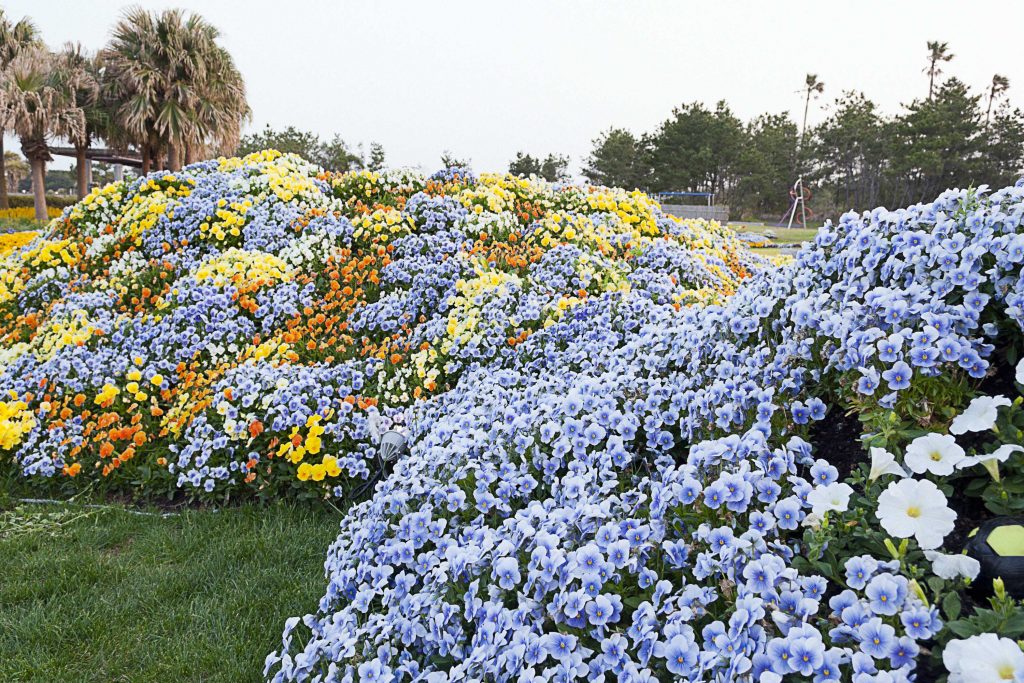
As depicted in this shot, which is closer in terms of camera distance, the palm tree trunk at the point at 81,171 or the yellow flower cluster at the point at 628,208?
the yellow flower cluster at the point at 628,208

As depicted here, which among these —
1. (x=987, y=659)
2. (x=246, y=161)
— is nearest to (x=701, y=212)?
(x=246, y=161)

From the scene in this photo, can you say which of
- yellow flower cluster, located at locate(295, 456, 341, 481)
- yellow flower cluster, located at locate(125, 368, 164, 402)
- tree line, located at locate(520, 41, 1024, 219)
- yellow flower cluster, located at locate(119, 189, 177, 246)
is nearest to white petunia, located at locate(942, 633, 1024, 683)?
yellow flower cluster, located at locate(295, 456, 341, 481)

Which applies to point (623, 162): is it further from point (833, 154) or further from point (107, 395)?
point (107, 395)

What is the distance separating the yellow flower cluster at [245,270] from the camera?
17.1ft

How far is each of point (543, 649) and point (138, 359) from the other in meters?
3.84

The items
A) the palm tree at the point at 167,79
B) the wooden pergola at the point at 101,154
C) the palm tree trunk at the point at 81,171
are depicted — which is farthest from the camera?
the wooden pergola at the point at 101,154

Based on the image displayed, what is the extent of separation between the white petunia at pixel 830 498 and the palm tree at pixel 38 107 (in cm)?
2860

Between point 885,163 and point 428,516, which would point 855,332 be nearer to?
point 428,516

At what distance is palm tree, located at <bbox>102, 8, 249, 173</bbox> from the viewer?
26.9 meters

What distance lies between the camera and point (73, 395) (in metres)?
4.47

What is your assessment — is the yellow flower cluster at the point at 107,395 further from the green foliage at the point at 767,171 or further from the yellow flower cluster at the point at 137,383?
the green foliage at the point at 767,171

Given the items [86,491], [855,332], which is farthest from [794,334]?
[86,491]

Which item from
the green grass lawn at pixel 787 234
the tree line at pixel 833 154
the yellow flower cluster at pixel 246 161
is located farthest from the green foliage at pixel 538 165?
the yellow flower cluster at pixel 246 161

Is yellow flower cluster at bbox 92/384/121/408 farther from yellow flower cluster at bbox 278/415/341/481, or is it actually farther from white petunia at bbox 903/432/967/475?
white petunia at bbox 903/432/967/475
